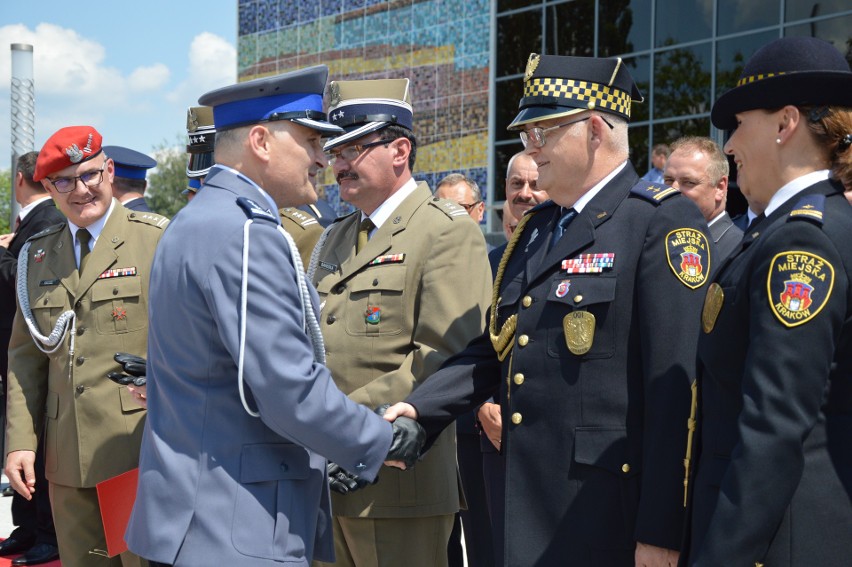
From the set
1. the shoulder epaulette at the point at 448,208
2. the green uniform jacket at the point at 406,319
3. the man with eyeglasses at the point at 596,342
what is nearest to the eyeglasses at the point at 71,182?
the green uniform jacket at the point at 406,319

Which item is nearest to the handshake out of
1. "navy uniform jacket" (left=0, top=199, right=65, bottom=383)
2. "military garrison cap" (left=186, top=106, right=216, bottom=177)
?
"military garrison cap" (left=186, top=106, right=216, bottom=177)

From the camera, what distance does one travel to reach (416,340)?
12.0 ft

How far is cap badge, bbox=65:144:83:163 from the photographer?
14.7 feet

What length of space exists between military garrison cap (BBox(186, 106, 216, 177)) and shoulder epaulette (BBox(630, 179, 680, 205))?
2.69 m

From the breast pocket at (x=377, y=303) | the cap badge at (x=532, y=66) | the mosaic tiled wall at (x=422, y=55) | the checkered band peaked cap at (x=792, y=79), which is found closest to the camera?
the checkered band peaked cap at (x=792, y=79)

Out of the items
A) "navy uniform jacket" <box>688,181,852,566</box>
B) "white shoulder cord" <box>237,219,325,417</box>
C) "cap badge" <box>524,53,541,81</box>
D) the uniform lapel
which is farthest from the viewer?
the uniform lapel

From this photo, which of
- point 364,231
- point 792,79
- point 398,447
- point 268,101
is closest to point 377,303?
point 364,231

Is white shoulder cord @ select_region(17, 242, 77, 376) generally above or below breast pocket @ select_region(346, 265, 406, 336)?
below

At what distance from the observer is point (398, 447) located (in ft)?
10.1

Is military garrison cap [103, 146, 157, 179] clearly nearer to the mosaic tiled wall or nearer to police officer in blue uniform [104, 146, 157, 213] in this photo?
police officer in blue uniform [104, 146, 157, 213]

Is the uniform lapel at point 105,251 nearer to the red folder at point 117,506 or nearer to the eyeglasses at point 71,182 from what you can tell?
the eyeglasses at point 71,182

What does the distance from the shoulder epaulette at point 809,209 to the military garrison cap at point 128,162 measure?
4.09m

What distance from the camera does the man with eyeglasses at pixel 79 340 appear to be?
4293 mm

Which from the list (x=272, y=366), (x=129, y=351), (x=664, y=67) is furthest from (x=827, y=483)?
(x=664, y=67)
